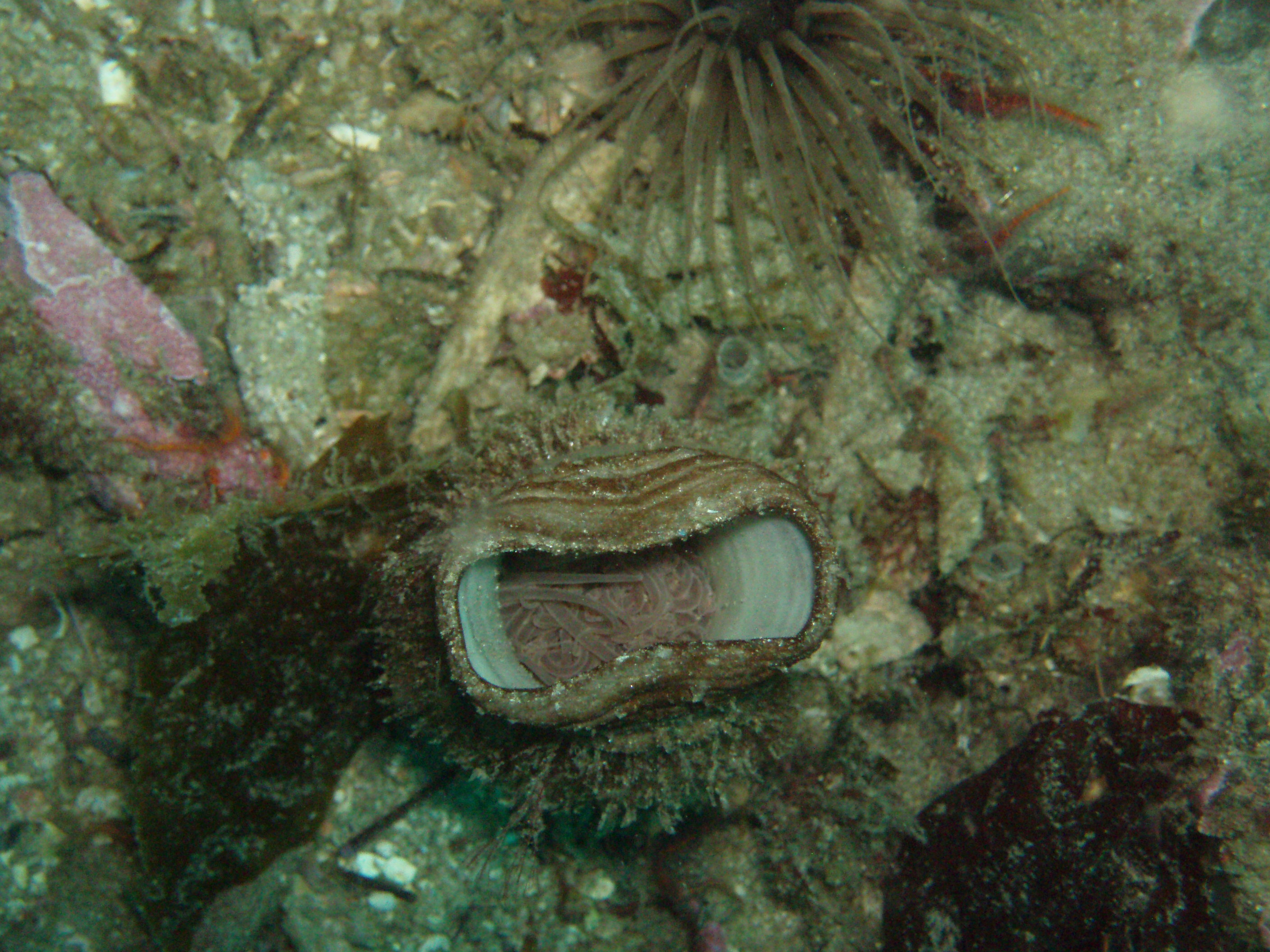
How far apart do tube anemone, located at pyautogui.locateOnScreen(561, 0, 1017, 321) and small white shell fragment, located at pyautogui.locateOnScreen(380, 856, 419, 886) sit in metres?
3.41

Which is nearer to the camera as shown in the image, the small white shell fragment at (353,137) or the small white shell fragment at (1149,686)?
the small white shell fragment at (1149,686)

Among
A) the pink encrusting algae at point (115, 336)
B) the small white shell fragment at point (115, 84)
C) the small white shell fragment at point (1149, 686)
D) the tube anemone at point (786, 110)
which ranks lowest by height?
the pink encrusting algae at point (115, 336)

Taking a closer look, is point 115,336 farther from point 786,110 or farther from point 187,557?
point 786,110

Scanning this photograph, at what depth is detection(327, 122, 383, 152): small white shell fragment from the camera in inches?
135

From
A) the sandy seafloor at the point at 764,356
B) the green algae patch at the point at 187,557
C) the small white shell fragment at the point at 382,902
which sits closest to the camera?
the green algae patch at the point at 187,557

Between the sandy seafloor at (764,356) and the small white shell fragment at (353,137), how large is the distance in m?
0.01

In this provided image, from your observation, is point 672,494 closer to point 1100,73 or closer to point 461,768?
point 461,768

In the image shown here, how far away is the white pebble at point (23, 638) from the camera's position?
377 cm

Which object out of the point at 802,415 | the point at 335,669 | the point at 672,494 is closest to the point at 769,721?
the point at 672,494

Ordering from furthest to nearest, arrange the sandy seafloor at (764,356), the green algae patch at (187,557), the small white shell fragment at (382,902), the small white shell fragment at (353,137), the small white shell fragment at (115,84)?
the small white shell fragment at (382,902) → the small white shell fragment at (353,137) → the small white shell fragment at (115,84) → the sandy seafloor at (764,356) → the green algae patch at (187,557)

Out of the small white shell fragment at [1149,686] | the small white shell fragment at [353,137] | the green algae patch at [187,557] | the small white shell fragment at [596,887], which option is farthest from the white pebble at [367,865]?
the small white shell fragment at [1149,686]

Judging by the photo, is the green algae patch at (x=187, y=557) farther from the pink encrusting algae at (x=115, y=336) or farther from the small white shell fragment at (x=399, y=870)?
the small white shell fragment at (x=399, y=870)

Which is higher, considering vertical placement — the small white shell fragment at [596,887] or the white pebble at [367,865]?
the small white shell fragment at [596,887]

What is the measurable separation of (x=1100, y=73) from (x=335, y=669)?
445 centimetres
